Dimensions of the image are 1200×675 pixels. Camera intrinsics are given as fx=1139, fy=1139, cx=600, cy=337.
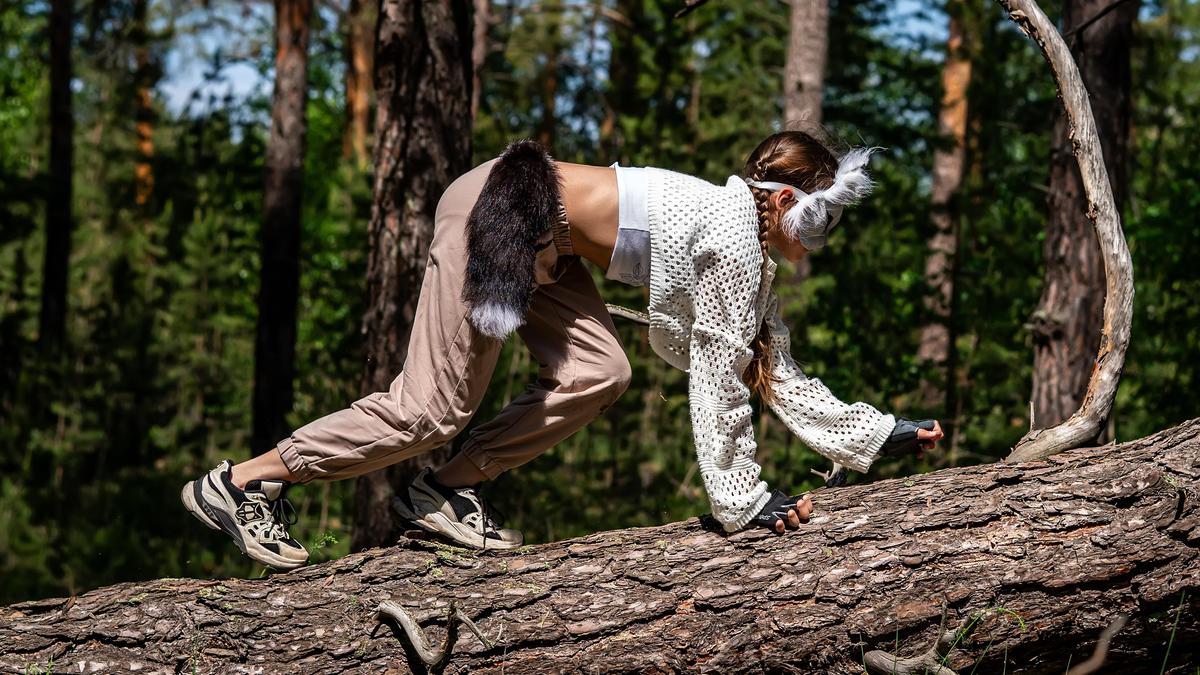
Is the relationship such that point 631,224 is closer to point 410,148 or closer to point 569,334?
point 569,334

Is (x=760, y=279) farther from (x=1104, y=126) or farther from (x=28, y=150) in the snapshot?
(x=28, y=150)

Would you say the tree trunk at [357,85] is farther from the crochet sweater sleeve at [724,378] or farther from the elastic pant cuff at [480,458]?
the crochet sweater sleeve at [724,378]

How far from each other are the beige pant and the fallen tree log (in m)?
0.40

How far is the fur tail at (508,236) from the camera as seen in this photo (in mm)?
3307

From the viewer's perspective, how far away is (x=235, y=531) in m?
3.42

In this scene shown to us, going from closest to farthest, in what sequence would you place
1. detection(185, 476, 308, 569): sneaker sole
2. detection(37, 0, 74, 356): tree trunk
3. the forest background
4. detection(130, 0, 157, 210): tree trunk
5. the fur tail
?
the fur tail < detection(185, 476, 308, 569): sneaker sole < the forest background < detection(37, 0, 74, 356): tree trunk < detection(130, 0, 157, 210): tree trunk

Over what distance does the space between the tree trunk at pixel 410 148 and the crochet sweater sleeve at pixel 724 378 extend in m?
1.94

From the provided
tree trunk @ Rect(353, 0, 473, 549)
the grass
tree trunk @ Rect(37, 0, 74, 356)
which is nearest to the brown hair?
the grass

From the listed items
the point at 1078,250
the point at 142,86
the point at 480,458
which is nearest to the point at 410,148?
the point at 480,458

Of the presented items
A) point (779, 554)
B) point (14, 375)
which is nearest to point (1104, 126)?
point (779, 554)

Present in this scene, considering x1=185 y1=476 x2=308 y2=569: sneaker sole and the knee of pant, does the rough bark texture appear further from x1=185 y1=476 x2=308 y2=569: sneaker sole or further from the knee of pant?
x1=185 y1=476 x2=308 y2=569: sneaker sole

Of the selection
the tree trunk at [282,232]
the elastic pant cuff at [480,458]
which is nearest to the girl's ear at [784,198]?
the elastic pant cuff at [480,458]

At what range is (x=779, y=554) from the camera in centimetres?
327

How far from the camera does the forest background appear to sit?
7543 millimetres
